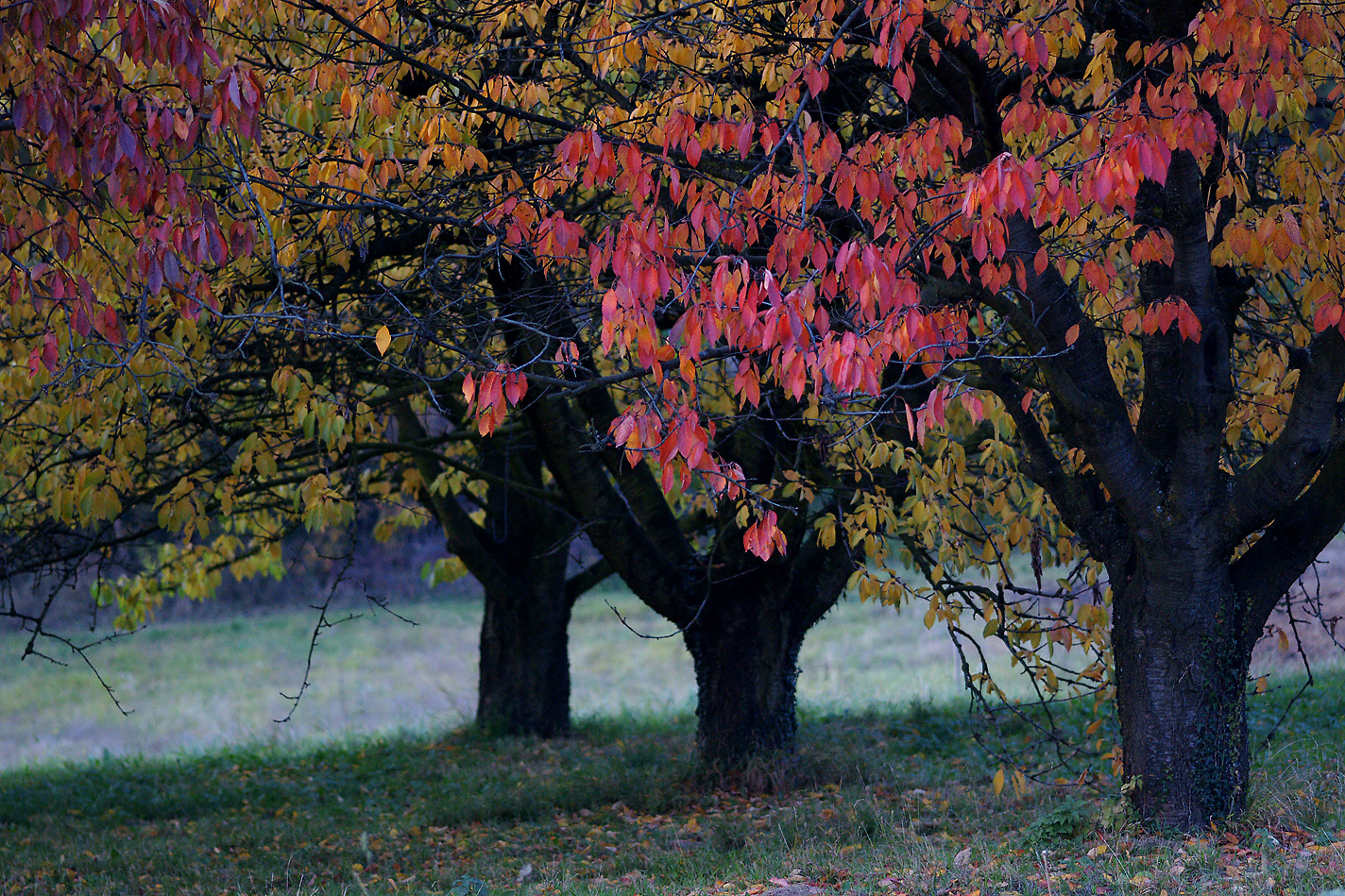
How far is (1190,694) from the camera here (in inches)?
205

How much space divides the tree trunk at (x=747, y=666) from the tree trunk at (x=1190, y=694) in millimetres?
3357

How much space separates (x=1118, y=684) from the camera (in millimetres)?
5586

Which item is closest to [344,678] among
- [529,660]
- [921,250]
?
[529,660]

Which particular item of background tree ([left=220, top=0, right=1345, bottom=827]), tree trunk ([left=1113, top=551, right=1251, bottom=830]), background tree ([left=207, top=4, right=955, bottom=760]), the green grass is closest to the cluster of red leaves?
background tree ([left=207, top=4, right=955, bottom=760])

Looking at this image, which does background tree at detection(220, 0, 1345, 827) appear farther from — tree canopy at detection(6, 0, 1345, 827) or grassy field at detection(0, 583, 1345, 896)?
grassy field at detection(0, 583, 1345, 896)

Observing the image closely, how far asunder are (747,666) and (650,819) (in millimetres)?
1434

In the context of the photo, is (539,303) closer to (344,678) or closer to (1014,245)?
(1014,245)

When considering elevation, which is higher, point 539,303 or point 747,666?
point 539,303

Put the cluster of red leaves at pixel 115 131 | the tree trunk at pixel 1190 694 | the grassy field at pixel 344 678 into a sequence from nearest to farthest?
1. the cluster of red leaves at pixel 115 131
2. the tree trunk at pixel 1190 694
3. the grassy field at pixel 344 678

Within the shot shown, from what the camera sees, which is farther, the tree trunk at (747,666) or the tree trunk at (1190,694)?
the tree trunk at (747,666)

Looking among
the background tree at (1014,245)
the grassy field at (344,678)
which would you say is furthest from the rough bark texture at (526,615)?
the background tree at (1014,245)

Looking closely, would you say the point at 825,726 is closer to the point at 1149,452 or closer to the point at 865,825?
the point at 865,825

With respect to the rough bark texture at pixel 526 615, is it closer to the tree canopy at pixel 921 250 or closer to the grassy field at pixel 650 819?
the grassy field at pixel 650 819

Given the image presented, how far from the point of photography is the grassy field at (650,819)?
16.6 feet
